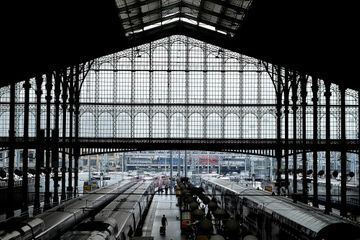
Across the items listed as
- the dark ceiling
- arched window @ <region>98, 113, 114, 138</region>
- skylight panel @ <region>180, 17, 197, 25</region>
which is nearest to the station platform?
arched window @ <region>98, 113, 114, 138</region>

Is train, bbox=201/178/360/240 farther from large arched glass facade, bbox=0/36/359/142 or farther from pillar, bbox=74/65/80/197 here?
pillar, bbox=74/65/80/197

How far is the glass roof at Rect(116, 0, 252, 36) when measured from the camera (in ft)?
109

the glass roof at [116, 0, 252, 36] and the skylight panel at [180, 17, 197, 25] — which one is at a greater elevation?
the skylight panel at [180, 17, 197, 25]

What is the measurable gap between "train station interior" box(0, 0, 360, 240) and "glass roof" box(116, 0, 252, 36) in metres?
0.20

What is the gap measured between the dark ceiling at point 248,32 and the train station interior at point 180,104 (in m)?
0.10

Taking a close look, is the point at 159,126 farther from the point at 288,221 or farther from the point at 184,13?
the point at 288,221

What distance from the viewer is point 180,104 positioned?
49.2 metres

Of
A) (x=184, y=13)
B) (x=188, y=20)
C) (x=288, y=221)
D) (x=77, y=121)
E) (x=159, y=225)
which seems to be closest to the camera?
(x=288, y=221)

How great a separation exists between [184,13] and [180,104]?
10516 millimetres

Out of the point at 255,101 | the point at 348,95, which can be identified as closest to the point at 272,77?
the point at 255,101

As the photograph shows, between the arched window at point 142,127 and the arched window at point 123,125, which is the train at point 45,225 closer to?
the arched window at point 123,125

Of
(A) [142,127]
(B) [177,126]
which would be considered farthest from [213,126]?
(A) [142,127]

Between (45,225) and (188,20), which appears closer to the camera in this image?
(45,225)

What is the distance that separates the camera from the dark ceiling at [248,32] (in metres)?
18.8
